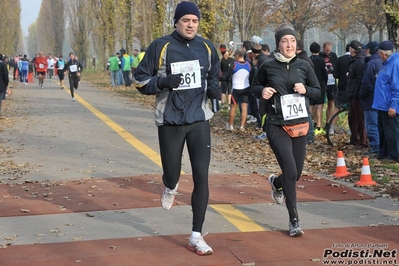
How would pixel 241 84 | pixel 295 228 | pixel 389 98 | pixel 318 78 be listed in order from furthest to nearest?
1. pixel 241 84
2. pixel 318 78
3. pixel 389 98
4. pixel 295 228

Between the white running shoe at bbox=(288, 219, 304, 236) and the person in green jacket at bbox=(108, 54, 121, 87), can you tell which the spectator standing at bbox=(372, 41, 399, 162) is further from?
the person in green jacket at bbox=(108, 54, 121, 87)

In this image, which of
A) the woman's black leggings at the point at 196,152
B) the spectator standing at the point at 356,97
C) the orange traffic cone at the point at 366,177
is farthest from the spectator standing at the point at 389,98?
the woman's black leggings at the point at 196,152

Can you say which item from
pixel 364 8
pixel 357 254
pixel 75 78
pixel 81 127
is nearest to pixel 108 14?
pixel 364 8

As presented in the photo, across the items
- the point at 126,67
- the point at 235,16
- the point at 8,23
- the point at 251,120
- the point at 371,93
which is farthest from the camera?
the point at 8,23

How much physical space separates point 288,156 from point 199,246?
133 centimetres

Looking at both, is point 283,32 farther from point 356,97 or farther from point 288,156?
point 356,97

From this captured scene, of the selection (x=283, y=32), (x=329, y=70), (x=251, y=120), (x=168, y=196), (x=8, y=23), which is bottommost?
(x=251, y=120)

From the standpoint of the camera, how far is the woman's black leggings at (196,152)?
6414mm

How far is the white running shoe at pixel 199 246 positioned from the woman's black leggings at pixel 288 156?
1006mm

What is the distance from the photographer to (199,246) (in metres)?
6.21

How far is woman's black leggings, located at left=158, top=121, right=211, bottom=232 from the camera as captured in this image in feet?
21.0

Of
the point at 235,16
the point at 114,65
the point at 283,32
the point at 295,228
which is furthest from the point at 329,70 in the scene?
the point at 114,65

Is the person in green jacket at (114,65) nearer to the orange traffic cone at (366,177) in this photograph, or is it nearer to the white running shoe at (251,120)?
the white running shoe at (251,120)

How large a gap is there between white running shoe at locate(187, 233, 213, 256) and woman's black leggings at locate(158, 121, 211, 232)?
98 millimetres
